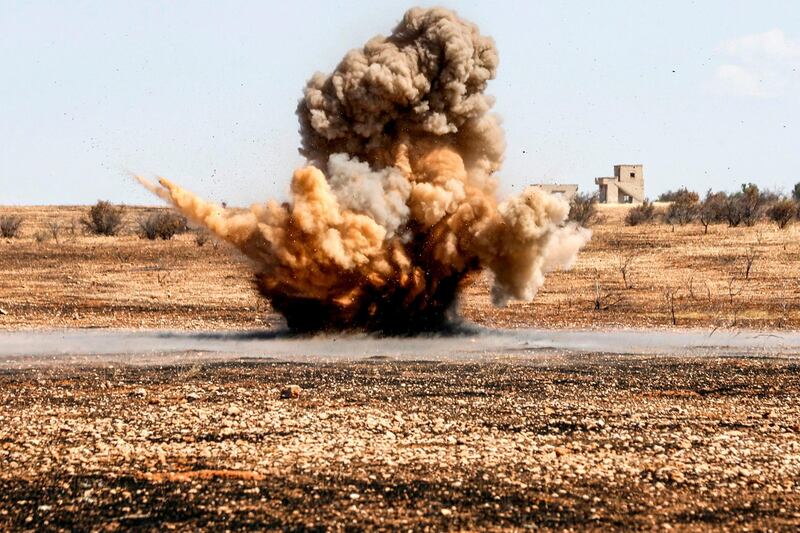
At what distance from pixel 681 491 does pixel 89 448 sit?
570 cm

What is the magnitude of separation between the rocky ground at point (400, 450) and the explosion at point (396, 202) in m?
4.64

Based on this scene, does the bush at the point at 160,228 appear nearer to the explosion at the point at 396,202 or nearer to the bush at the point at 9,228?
the bush at the point at 9,228

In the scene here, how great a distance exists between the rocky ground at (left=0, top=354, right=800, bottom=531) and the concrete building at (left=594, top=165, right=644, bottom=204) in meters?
78.4

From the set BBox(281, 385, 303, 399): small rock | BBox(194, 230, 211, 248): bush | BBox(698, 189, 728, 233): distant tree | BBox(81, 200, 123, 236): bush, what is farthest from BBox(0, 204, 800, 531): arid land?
BBox(81, 200, 123, 236): bush

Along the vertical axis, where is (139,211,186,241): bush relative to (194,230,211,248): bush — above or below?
above

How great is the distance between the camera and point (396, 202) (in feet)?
73.3

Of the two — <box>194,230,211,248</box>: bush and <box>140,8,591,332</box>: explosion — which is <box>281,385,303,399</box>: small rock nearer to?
<box>140,8,591,332</box>: explosion

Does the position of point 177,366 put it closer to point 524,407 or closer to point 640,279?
point 524,407

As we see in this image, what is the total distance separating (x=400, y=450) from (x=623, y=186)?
88.3 m

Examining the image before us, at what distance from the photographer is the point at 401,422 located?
13562 mm

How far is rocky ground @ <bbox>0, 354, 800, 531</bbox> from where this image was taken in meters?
9.77

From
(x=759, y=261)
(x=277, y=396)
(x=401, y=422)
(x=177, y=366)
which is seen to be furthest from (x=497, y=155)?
(x=759, y=261)

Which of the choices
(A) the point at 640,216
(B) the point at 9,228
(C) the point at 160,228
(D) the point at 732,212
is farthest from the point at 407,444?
(A) the point at 640,216

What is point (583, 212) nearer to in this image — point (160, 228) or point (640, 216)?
point (640, 216)
